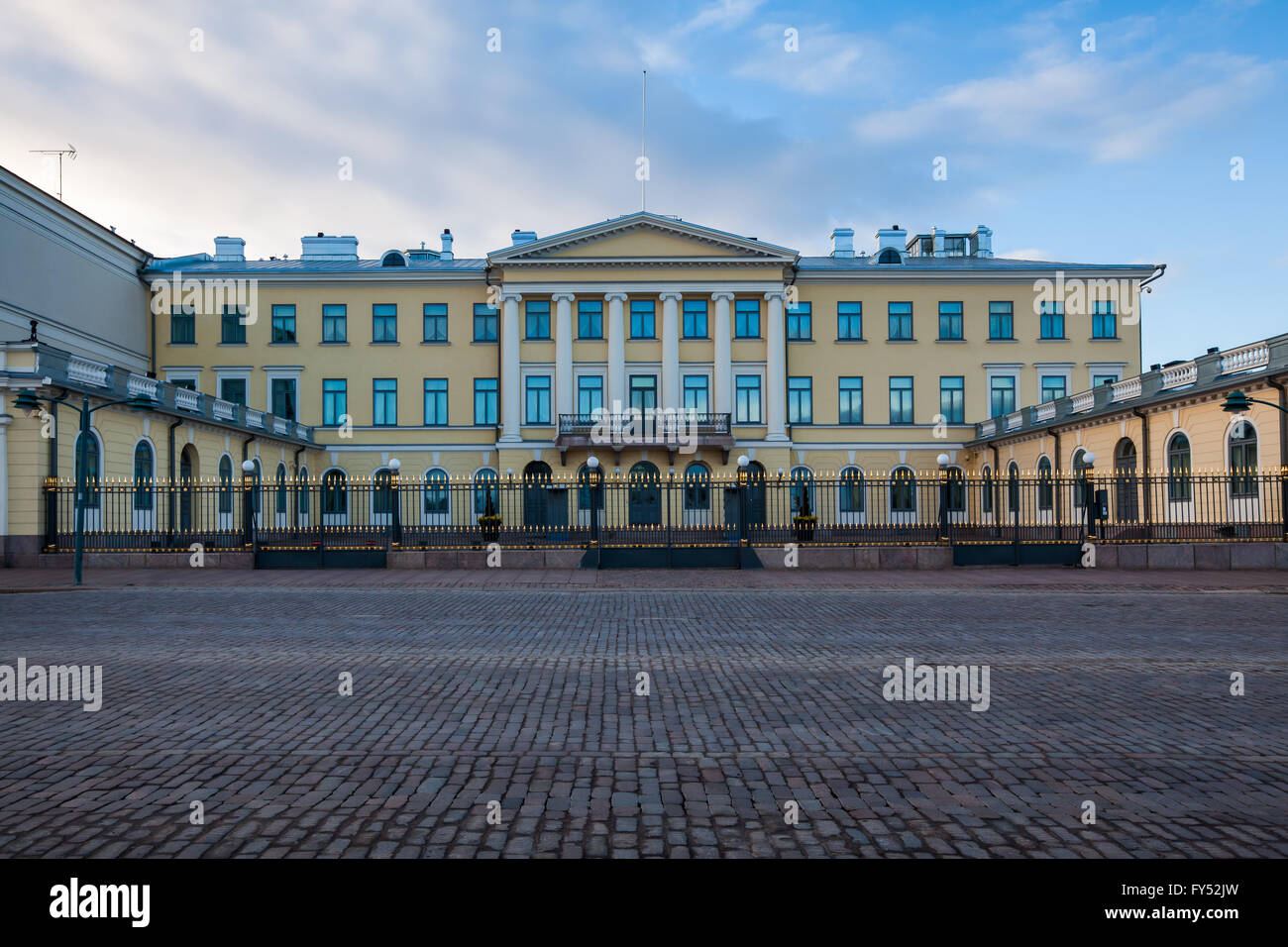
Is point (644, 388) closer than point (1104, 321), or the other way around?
point (644, 388)

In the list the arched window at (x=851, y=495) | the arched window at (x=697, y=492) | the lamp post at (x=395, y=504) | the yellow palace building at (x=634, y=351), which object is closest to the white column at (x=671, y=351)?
the yellow palace building at (x=634, y=351)

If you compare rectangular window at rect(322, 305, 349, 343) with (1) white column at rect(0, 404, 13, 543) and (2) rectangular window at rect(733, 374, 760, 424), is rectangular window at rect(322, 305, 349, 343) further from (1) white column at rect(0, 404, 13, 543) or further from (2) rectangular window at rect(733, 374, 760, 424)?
(1) white column at rect(0, 404, 13, 543)

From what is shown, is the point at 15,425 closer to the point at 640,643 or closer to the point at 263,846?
the point at 640,643

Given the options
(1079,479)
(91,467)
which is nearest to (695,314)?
(1079,479)

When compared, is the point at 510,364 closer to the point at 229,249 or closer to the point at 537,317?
the point at 537,317

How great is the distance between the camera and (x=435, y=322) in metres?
49.3

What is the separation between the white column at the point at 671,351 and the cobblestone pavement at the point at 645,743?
35.1 metres

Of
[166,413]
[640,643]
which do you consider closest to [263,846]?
[640,643]

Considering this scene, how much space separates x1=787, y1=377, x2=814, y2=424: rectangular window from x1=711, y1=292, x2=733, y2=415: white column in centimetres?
357

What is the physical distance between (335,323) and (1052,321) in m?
38.0

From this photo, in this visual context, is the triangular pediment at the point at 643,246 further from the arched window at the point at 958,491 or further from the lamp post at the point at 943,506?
the lamp post at the point at 943,506

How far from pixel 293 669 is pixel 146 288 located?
46582mm

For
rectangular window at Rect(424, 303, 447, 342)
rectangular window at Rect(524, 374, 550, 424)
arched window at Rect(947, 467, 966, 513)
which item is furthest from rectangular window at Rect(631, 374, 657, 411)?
arched window at Rect(947, 467, 966, 513)

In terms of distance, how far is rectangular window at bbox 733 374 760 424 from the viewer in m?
48.2
